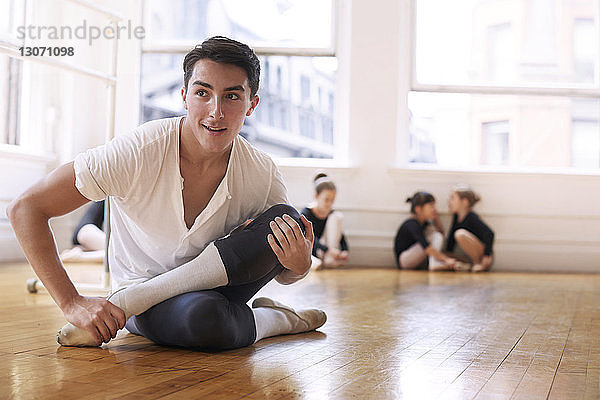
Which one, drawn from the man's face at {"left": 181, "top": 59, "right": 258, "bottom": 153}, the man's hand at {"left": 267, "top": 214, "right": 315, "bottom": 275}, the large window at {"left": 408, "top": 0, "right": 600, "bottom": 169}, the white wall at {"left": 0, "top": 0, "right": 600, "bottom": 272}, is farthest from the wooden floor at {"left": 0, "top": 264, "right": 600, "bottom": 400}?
the large window at {"left": 408, "top": 0, "right": 600, "bottom": 169}

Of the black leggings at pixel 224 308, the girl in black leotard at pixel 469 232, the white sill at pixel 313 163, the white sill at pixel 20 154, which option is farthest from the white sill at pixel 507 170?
the black leggings at pixel 224 308

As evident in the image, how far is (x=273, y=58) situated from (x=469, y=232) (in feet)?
5.80

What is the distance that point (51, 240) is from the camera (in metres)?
1.49

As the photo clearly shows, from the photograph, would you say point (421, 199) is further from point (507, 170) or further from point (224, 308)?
point (224, 308)

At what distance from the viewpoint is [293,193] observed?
16.1 feet

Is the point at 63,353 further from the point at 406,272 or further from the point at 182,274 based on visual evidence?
the point at 406,272

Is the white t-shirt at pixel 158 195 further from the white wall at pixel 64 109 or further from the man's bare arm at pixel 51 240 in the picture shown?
the white wall at pixel 64 109

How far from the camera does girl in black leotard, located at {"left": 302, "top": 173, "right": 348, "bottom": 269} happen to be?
448cm

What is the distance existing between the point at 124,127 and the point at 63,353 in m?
3.68

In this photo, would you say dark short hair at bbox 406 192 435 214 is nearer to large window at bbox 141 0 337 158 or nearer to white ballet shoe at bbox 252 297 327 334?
large window at bbox 141 0 337 158

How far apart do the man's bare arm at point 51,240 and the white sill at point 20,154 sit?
2.92 m

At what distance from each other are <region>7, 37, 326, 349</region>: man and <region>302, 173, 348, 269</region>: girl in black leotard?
276 centimetres

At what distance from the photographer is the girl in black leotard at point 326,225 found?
14.7 ft

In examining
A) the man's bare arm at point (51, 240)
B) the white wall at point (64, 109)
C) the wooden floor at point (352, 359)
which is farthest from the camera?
the white wall at point (64, 109)
